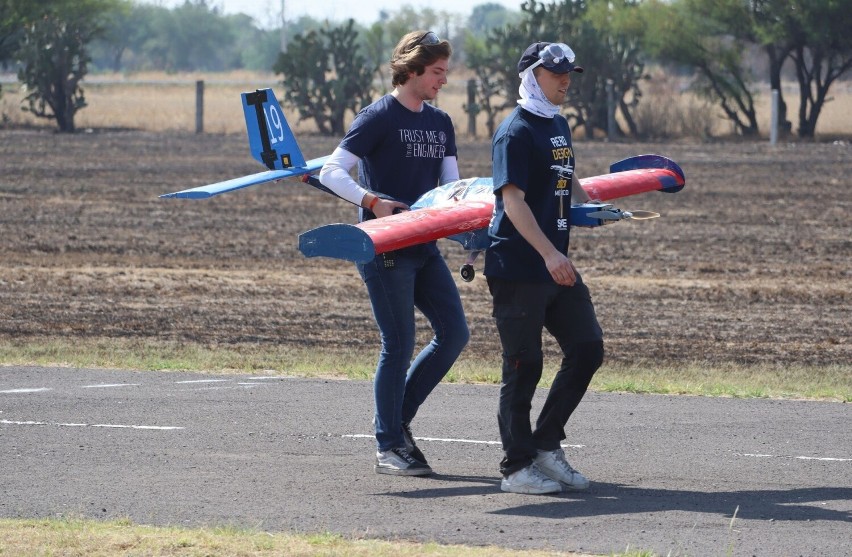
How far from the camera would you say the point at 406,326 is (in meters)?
6.68

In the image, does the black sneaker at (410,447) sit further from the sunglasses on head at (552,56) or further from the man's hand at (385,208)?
the sunglasses on head at (552,56)

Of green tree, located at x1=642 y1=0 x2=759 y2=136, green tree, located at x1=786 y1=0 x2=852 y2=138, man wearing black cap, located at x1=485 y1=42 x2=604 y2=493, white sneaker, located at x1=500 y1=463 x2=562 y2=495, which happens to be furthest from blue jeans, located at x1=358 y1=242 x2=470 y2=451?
green tree, located at x1=642 y1=0 x2=759 y2=136

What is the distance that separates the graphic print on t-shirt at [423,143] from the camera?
6.63 metres

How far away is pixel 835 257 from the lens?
58.7 ft

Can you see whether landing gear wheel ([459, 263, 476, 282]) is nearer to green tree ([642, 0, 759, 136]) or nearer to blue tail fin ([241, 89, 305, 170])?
blue tail fin ([241, 89, 305, 170])

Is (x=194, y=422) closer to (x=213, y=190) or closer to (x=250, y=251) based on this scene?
(x=213, y=190)

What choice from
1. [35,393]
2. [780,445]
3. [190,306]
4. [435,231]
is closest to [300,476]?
[435,231]

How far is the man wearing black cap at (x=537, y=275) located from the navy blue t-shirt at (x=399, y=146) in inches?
19.8

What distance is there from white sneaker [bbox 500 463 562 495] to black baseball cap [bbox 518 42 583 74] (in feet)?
5.76

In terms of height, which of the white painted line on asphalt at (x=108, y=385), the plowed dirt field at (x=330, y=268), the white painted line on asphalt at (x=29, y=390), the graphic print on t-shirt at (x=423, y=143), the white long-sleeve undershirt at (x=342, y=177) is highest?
the graphic print on t-shirt at (x=423, y=143)

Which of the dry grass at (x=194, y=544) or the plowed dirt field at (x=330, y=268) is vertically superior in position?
the dry grass at (x=194, y=544)

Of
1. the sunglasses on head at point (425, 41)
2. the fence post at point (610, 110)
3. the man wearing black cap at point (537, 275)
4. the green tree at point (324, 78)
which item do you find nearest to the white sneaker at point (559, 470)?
the man wearing black cap at point (537, 275)

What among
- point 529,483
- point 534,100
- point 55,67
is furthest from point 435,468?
point 55,67

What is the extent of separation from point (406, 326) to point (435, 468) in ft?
2.49
